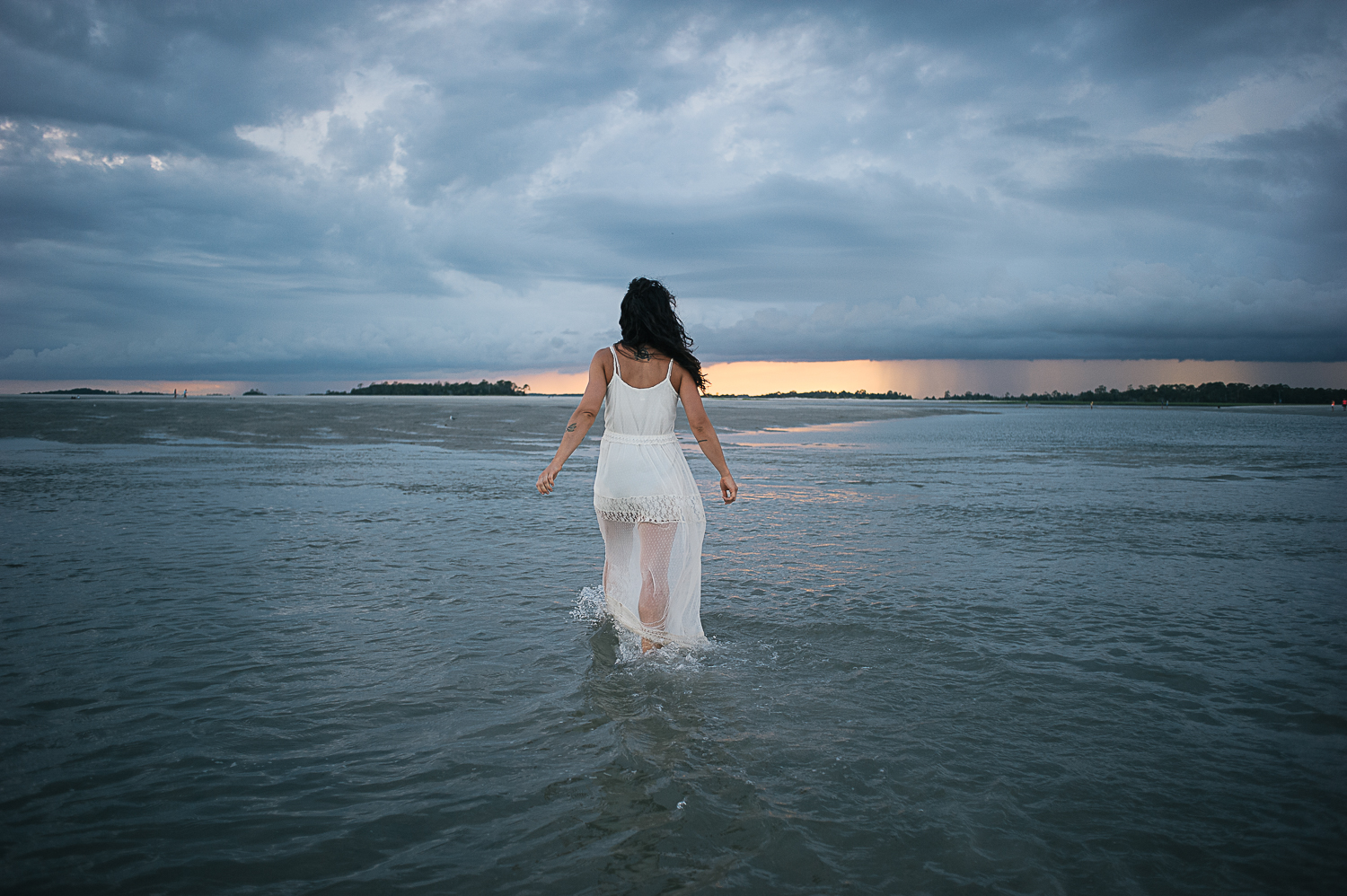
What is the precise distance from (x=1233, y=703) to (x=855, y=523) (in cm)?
671

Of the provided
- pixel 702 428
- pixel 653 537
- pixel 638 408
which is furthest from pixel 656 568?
pixel 638 408

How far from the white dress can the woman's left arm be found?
116 mm

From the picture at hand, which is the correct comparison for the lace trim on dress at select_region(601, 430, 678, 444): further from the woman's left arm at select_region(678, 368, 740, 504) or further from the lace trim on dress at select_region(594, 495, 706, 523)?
the lace trim on dress at select_region(594, 495, 706, 523)

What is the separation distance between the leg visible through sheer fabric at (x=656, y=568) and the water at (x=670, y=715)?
13.7 inches

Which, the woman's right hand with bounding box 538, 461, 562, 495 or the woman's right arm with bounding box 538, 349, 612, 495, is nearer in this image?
the woman's right hand with bounding box 538, 461, 562, 495

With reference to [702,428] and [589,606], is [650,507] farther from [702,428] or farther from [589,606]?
[589,606]

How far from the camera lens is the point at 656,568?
5.70 meters

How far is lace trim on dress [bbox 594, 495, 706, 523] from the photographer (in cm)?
556

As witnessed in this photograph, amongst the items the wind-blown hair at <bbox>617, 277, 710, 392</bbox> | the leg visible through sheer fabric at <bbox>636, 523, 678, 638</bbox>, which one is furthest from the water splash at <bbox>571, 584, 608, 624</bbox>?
the wind-blown hair at <bbox>617, 277, 710, 392</bbox>

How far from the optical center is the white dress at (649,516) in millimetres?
5543

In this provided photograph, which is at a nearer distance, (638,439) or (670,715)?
(670,715)

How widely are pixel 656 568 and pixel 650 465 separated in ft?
2.85

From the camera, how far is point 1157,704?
473cm

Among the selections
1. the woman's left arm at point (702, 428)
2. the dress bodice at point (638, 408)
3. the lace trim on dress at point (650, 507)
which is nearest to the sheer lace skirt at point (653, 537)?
the lace trim on dress at point (650, 507)
